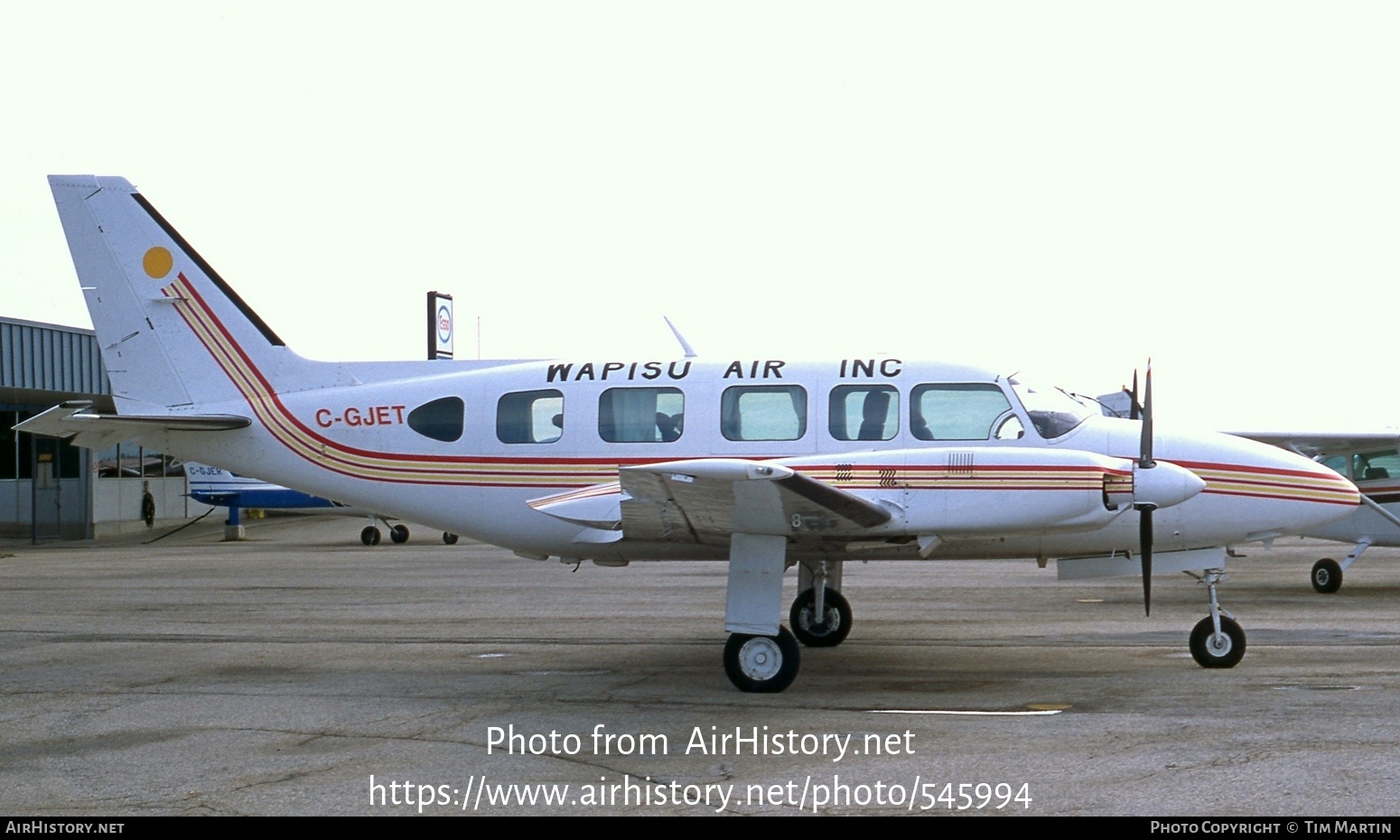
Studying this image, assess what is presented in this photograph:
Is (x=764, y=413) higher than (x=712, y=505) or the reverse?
higher

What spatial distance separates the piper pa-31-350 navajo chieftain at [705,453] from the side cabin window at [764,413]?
19 millimetres

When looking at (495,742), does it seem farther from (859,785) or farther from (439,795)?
(859,785)

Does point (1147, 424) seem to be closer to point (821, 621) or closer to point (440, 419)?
point (821, 621)

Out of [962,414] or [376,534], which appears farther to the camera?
[376,534]

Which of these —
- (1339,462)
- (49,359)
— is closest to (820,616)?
(1339,462)

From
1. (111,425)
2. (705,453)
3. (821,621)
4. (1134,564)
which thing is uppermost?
(111,425)

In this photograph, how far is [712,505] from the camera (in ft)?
31.9

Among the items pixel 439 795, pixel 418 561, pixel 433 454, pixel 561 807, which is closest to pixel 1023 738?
pixel 561 807

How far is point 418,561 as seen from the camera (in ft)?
91.0

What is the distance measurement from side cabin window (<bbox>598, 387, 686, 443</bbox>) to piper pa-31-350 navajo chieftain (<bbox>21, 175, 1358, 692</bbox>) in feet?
0.06

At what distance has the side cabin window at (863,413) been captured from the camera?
1115cm

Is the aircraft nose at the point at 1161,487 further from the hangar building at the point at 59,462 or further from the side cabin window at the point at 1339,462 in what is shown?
the hangar building at the point at 59,462

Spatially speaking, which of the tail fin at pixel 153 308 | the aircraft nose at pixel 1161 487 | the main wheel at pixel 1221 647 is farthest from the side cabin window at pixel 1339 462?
the tail fin at pixel 153 308

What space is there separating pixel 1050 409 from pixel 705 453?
2990 mm
